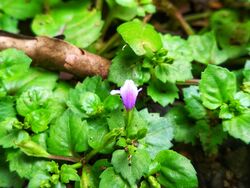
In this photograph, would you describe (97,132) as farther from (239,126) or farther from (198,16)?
(198,16)

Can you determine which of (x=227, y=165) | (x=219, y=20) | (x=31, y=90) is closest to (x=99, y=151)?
(x=31, y=90)

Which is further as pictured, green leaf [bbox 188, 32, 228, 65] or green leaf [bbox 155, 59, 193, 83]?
green leaf [bbox 188, 32, 228, 65]

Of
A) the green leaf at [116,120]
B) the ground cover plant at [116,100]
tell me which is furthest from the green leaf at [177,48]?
the green leaf at [116,120]

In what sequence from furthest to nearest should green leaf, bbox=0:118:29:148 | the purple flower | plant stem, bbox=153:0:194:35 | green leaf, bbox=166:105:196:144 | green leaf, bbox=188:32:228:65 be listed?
plant stem, bbox=153:0:194:35 < green leaf, bbox=188:32:228:65 < green leaf, bbox=166:105:196:144 < green leaf, bbox=0:118:29:148 < the purple flower

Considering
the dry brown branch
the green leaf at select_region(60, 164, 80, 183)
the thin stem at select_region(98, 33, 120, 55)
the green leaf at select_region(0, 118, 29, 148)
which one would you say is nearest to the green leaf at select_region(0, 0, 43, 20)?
the dry brown branch

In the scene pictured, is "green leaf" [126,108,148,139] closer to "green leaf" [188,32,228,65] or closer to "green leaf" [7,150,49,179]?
"green leaf" [7,150,49,179]

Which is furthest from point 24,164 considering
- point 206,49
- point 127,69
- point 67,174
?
point 206,49

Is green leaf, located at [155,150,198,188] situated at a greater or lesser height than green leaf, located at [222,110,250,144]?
lesser
